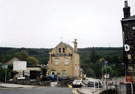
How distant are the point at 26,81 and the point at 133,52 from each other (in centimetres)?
1875

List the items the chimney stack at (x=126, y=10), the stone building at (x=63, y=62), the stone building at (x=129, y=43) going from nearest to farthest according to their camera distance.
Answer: the stone building at (x=129, y=43), the chimney stack at (x=126, y=10), the stone building at (x=63, y=62)

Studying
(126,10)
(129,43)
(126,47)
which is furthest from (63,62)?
(129,43)

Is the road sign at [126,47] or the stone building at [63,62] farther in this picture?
the stone building at [63,62]

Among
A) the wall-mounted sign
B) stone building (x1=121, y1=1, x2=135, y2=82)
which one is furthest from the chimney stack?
the wall-mounted sign

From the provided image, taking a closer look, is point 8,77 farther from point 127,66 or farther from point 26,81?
point 127,66

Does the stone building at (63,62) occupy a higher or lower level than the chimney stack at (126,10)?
lower

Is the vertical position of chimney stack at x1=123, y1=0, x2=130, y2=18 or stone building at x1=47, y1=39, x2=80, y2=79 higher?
chimney stack at x1=123, y1=0, x2=130, y2=18

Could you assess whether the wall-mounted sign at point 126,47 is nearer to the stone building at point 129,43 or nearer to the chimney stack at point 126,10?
the stone building at point 129,43

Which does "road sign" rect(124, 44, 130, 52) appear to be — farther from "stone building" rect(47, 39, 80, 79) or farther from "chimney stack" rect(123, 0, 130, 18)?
"stone building" rect(47, 39, 80, 79)

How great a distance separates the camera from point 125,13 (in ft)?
54.6

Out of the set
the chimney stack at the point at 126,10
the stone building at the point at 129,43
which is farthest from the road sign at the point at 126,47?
the chimney stack at the point at 126,10

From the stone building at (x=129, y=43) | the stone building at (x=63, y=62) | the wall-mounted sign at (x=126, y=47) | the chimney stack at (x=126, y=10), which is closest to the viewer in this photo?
the stone building at (x=129, y=43)

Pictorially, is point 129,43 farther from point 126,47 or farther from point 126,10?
point 126,10

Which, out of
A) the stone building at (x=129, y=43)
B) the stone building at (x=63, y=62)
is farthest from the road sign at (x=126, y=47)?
the stone building at (x=63, y=62)
